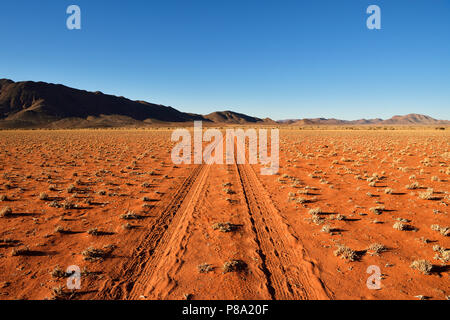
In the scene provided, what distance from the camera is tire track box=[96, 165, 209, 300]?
4855mm

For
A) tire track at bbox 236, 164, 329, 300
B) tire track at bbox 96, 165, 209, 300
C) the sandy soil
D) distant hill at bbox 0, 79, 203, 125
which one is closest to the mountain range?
distant hill at bbox 0, 79, 203, 125

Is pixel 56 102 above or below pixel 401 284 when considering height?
above

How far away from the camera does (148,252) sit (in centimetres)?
634

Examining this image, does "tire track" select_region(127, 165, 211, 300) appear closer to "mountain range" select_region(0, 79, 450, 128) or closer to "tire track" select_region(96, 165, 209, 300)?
"tire track" select_region(96, 165, 209, 300)

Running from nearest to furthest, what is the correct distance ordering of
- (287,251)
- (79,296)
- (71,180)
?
(79,296) → (287,251) → (71,180)

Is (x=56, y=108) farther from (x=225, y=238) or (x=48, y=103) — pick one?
(x=225, y=238)

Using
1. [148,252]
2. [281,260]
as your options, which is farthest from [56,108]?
[281,260]

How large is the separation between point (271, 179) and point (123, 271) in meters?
10.7

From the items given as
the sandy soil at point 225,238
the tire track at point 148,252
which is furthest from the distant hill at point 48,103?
the tire track at point 148,252

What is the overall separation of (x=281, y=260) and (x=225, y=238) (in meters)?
2.04
